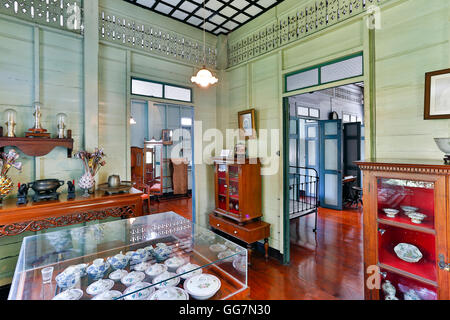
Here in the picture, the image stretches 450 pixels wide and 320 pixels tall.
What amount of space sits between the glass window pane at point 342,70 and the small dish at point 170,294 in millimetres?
2995

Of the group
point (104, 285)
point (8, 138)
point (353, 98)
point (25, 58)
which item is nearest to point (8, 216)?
point (8, 138)

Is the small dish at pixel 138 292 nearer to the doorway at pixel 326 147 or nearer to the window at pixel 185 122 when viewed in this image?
the doorway at pixel 326 147

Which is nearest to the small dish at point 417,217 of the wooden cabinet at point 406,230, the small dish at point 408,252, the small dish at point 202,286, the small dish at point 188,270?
the wooden cabinet at point 406,230

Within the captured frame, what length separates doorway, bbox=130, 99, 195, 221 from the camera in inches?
287

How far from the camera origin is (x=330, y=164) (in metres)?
6.70

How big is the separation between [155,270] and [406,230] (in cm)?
227

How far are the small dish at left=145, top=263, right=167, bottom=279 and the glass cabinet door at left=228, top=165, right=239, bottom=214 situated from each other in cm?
223

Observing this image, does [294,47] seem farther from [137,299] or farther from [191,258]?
[137,299]

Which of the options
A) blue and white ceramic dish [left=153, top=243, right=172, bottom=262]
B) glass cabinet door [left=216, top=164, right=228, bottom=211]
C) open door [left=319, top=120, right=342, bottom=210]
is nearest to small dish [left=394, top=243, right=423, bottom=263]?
blue and white ceramic dish [left=153, top=243, right=172, bottom=262]

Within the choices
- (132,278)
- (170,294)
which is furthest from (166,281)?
(132,278)

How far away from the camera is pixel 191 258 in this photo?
6.22 ft

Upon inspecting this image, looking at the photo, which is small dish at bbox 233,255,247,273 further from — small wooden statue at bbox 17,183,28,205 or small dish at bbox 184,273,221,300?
small wooden statue at bbox 17,183,28,205

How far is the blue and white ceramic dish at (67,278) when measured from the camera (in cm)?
158

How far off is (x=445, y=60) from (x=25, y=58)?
15.6 ft
